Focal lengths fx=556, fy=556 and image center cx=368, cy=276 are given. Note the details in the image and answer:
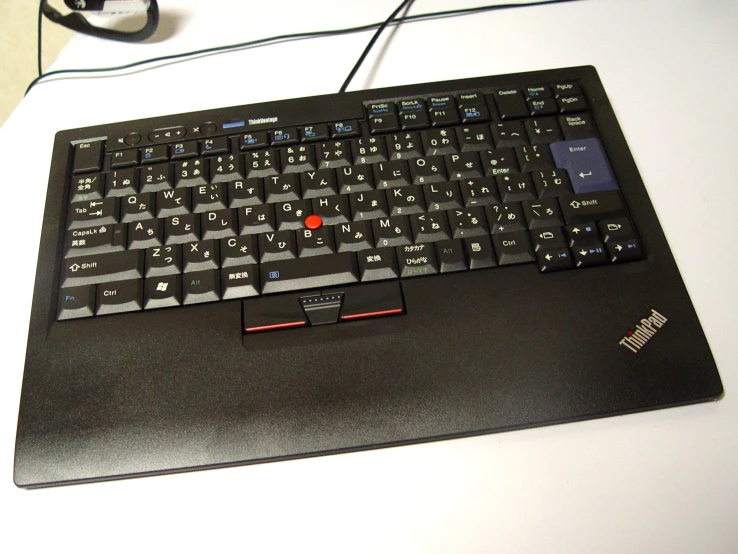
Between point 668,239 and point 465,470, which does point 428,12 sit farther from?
point 465,470

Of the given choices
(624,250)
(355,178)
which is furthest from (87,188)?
(624,250)

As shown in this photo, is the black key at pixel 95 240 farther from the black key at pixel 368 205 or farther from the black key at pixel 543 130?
the black key at pixel 543 130

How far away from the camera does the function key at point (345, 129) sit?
1.65 feet

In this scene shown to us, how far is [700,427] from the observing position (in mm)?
398

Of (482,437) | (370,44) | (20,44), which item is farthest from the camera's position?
(20,44)

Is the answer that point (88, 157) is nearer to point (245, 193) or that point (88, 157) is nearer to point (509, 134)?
point (245, 193)

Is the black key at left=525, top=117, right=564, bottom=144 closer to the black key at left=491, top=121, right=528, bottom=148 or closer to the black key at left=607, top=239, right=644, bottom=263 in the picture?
the black key at left=491, top=121, right=528, bottom=148

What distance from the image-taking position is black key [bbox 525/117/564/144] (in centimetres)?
49

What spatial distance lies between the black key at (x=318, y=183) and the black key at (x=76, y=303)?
0.19 meters

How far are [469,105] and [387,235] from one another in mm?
158

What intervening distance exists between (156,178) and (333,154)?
155mm

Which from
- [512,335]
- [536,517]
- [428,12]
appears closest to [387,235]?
[512,335]

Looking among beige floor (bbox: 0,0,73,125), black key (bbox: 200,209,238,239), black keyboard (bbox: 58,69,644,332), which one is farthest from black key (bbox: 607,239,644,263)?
beige floor (bbox: 0,0,73,125)

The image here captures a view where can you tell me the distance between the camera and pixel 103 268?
448 millimetres
